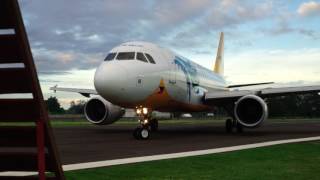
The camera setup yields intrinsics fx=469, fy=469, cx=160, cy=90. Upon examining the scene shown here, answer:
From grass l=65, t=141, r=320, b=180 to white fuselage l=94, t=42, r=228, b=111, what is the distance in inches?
251

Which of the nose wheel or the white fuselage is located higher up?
the white fuselage

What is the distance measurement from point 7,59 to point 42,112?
462 mm

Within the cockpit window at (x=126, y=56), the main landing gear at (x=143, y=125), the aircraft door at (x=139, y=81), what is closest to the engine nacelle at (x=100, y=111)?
the main landing gear at (x=143, y=125)

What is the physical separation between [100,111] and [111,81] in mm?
7384

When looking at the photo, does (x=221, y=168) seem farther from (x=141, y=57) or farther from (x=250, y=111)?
(x=250, y=111)

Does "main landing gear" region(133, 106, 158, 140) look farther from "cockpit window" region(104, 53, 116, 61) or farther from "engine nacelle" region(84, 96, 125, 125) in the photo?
"engine nacelle" region(84, 96, 125, 125)

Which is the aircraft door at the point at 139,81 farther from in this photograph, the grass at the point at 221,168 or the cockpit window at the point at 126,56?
the grass at the point at 221,168

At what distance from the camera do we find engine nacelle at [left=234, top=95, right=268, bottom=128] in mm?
20797

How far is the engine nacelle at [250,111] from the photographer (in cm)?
2080

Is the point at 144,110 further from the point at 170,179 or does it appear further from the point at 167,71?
the point at 170,179

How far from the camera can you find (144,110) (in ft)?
60.8

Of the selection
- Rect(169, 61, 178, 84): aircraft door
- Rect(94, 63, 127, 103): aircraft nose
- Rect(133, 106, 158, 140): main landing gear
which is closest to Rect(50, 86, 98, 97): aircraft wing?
Rect(169, 61, 178, 84): aircraft door

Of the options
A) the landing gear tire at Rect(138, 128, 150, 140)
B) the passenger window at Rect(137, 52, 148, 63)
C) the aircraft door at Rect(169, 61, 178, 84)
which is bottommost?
the landing gear tire at Rect(138, 128, 150, 140)

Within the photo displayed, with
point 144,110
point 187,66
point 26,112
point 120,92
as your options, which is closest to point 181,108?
point 187,66
